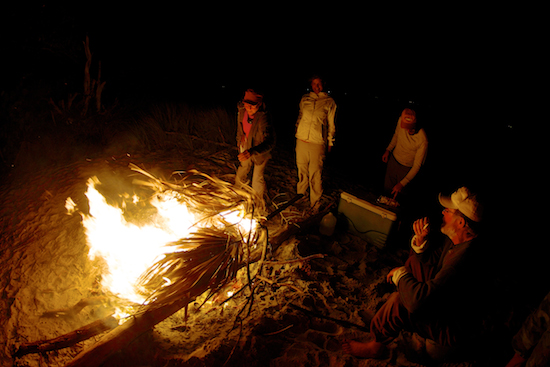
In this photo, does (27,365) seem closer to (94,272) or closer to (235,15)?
(94,272)

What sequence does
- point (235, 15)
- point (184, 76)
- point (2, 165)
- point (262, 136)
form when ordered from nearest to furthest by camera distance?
point (262, 136), point (2, 165), point (184, 76), point (235, 15)

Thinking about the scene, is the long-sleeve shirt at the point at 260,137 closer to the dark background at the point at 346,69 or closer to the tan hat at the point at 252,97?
the tan hat at the point at 252,97

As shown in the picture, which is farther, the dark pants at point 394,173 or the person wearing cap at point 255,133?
the dark pants at point 394,173

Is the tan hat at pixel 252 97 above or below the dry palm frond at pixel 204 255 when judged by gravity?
above

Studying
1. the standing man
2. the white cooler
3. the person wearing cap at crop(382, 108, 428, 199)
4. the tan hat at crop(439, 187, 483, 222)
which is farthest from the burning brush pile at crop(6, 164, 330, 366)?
the person wearing cap at crop(382, 108, 428, 199)

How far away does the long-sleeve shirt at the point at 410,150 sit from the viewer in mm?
4090

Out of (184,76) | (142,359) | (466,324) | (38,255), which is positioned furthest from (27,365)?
(184,76)

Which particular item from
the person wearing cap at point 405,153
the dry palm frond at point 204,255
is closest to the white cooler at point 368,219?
the person wearing cap at point 405,153

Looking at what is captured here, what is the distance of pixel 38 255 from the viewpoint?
3352mm

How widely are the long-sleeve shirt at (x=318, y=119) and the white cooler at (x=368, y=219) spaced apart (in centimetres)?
96

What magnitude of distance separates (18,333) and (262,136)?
3438 millimetres

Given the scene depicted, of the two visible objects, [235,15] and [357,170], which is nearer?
[357,170]

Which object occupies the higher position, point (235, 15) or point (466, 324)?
point (235, 15)

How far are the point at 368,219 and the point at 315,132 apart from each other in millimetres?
1509
